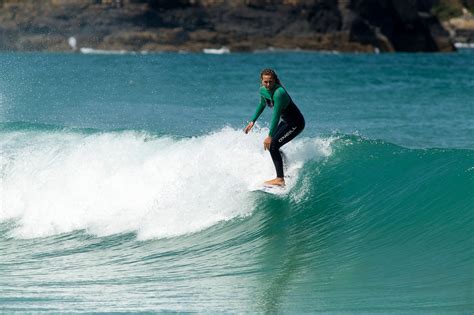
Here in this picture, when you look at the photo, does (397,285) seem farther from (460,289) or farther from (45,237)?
(45,237)

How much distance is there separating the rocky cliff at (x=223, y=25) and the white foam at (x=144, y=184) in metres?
68.3

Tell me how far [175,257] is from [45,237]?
228 centimetres

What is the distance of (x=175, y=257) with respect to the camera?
9727mm

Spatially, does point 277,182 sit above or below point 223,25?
above

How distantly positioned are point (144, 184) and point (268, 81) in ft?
9.12

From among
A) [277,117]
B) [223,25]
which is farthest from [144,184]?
[223,25]

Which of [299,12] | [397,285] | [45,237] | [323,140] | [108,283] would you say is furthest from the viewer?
[299,12]

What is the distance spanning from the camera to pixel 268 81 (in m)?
9.71

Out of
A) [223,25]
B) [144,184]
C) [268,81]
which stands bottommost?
[223,25]

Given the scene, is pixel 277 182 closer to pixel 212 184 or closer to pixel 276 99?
pixel 212 184

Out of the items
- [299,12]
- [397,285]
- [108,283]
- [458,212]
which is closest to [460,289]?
[397,285]

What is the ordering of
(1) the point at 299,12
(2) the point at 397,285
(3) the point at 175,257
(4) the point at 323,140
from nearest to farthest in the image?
(2) the point at 397,285 → (3) the point at 175,257 → (4) the point at 323,140 → (1) the point at 299,12

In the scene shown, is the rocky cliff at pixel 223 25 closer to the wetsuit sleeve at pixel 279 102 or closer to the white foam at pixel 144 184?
the white foam at pixel 144 184

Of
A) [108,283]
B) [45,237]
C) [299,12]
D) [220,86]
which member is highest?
[108,283]
